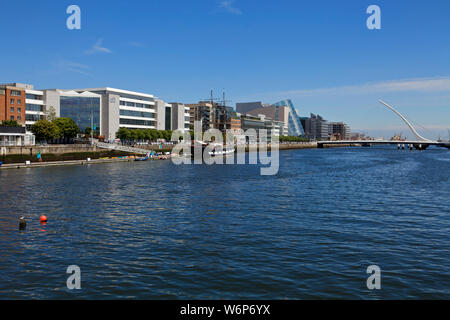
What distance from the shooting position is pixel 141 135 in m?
165

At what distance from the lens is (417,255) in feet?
81.6

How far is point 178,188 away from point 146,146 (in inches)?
3810

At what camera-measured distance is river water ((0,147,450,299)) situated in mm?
19547

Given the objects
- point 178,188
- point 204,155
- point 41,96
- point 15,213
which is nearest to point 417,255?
point 15,213

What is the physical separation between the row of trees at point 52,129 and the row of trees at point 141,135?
29.9m

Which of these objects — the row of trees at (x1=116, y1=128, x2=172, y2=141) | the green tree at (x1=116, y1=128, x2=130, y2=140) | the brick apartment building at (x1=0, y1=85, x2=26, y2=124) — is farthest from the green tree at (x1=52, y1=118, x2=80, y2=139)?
the row of trees at (x1=116, y1=128, x2=172, y2=141)

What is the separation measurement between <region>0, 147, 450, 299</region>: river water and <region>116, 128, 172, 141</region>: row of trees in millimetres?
110109

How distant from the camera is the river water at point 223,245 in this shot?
19.5m

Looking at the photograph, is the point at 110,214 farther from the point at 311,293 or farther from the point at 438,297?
the point at 438,297

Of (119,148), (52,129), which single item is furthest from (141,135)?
(52,129)

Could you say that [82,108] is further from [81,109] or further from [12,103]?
[12,103]

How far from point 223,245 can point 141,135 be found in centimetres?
14369

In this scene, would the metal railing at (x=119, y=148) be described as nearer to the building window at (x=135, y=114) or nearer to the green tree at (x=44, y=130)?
the green tree at (x=44, y=130)

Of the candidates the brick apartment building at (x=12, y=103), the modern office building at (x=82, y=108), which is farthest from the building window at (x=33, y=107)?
the modern office building at (x=82, y=108)
